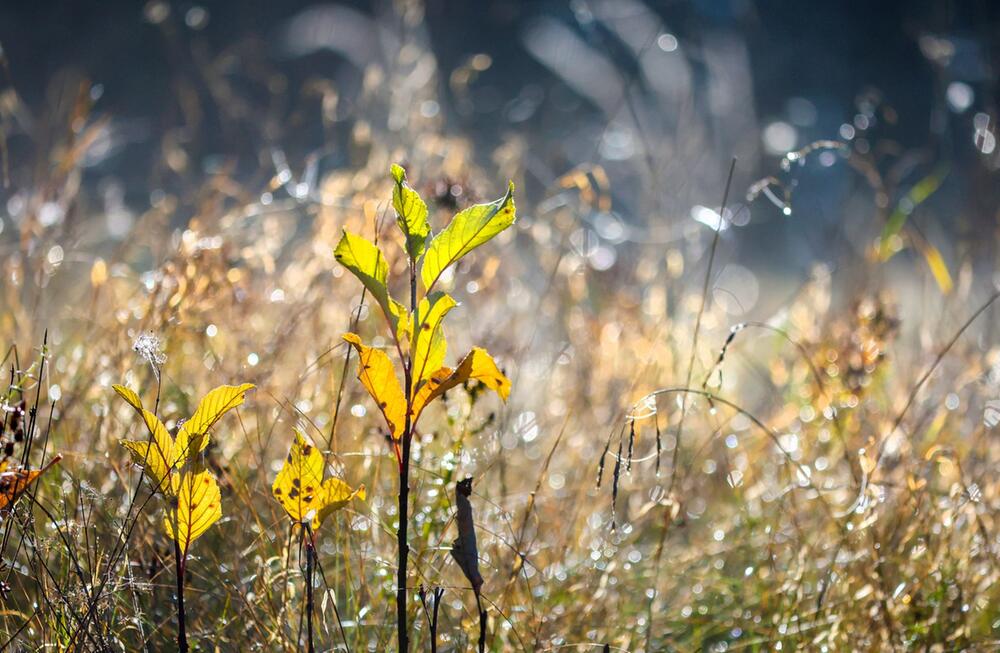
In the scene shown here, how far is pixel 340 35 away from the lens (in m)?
3.71

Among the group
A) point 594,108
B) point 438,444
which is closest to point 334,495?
point 438,444

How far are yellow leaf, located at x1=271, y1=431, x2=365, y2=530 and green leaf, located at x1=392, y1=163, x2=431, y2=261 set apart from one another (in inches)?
7.8

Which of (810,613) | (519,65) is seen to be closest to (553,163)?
(810,613)

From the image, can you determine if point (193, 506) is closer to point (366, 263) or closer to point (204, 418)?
point (204, 418)

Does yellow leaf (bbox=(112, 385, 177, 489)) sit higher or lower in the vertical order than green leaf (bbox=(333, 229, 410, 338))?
lower

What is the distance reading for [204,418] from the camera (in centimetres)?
93

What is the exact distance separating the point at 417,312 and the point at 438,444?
0.62 m

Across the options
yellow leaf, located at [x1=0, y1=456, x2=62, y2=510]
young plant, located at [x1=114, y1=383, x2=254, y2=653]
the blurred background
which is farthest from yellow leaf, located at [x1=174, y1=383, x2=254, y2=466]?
the blurred background

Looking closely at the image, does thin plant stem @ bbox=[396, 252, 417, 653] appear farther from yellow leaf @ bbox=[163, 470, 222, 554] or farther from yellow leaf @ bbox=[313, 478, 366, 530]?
yellow leaf @ bbox=[163, 470, 222, 554]

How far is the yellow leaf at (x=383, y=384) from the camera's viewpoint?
0.89m

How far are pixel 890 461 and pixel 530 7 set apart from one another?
8.67 m

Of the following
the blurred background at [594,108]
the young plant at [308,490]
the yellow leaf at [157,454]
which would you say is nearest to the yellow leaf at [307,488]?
the young plant at [308,490]

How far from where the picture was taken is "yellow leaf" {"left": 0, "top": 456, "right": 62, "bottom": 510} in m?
0.89

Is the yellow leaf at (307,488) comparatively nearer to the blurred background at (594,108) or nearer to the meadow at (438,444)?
the meadow at (438,444)
